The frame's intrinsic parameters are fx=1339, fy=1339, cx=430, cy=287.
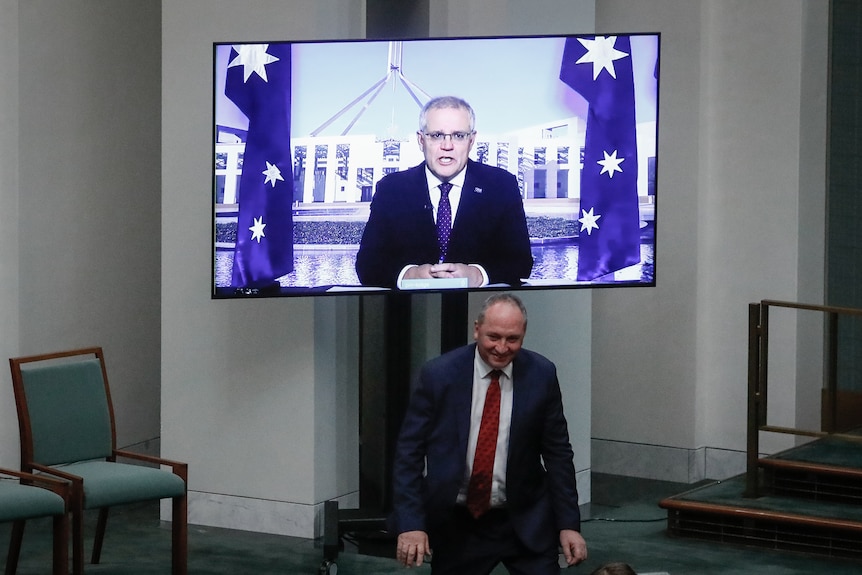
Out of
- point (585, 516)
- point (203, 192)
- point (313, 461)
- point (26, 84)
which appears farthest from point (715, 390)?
point (26, 84)

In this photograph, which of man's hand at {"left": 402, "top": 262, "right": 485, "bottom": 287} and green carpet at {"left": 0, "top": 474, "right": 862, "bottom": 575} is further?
green carpet at {"left": 0, "top": 474, "right": 862, "bottom": 575}

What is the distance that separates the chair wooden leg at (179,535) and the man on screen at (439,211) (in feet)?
3.78

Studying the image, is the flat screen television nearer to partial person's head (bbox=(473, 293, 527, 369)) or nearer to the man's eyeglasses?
the man's eyeglasses

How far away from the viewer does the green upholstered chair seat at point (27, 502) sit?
470 cm

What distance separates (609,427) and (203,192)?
3.03 meters

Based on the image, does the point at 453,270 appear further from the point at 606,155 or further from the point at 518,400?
the point at 518,400

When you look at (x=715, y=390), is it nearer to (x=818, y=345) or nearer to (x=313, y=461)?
(x=818, y=345)

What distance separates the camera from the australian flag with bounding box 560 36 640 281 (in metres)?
5.52

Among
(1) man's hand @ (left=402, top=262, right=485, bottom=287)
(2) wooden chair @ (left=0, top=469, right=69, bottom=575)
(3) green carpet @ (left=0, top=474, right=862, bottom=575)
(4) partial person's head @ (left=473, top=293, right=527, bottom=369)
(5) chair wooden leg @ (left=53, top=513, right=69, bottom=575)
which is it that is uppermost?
(1) man's hand @ (left=402, top=262, right=485, bottom=287)

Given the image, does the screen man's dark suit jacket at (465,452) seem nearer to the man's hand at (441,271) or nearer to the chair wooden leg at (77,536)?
the man's hand at (441,271)

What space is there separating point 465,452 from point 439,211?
1.96m

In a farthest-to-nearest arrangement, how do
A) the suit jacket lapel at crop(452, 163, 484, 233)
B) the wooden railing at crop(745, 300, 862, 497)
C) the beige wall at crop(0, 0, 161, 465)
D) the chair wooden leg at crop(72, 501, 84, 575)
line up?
1. the beige wall at crop(0, 0, 161, 465)
2. the wooden railing at crop(745, 300, 862, 497)
3. the suit jacket lapel at crop(452, 163, 484, 233)
4. the chair wooden leg at crop(72, 501, 84, 575)

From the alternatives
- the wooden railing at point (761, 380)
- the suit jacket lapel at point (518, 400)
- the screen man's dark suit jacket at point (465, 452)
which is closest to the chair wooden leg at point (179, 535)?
the screen man's dark suit jacket at point (465, 452)

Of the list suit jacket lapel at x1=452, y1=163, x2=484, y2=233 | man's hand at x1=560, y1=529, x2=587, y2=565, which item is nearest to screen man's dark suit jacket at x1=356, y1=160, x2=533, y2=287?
suit jacket lapel at x1=452, y1=163, x2=484, y2=233
